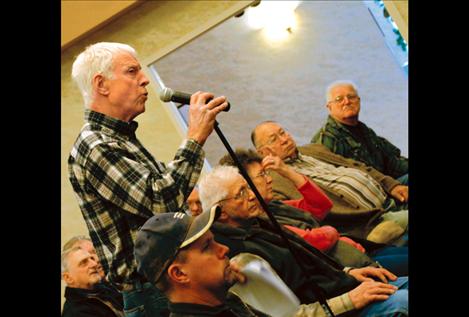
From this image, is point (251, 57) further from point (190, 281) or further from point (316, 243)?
point (190, 281)

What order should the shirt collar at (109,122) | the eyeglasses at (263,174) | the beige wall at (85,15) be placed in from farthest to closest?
the beige wall at (85,15), the eyeglasses at (263,174), the shirt collar at (109,122)

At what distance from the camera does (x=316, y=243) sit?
762 centimetres

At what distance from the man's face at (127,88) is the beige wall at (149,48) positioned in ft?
2.29

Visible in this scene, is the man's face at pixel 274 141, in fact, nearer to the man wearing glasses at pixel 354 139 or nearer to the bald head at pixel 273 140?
the bald head at pixel 273 140

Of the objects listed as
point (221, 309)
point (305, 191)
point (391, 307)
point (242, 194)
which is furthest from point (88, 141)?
point (391, 307)

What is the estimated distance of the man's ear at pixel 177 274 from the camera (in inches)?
271

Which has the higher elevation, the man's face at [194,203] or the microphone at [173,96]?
the microphone at [173,96]

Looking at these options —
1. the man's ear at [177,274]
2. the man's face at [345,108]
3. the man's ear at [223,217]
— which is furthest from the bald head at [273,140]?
the man's ear at [177,274]

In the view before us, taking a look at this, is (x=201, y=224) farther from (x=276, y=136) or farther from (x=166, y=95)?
(x=276, y=136)

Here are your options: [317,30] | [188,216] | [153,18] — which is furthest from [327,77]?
[188,216]

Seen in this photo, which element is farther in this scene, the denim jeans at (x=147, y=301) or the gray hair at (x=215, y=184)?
the gray hair at (x=215, y=184)

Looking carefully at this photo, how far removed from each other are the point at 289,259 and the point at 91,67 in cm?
154

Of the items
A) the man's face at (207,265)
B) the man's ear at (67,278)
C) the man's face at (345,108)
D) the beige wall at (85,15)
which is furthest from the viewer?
the beige wall at (85,15)

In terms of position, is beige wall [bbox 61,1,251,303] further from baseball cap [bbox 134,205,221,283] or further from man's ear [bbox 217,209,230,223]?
baseball cap [bbox 134,205,221,283]
